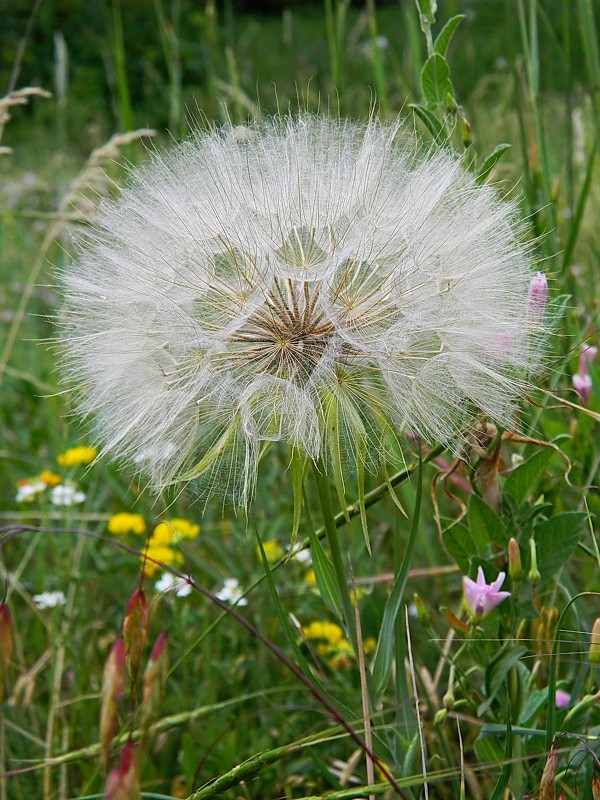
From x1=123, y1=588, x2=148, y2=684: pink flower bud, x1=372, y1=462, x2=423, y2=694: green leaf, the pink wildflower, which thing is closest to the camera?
x1=123, y1=588, x2=148, y2=684: pink flower bud

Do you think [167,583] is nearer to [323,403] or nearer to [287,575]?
[287,575]

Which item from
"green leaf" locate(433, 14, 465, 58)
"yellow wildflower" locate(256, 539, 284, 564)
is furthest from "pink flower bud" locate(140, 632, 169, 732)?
"yellow wildflower" locate(256, 539, 284, 564)

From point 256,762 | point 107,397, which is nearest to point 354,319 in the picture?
point 107,397

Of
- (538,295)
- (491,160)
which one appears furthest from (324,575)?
(491,160)

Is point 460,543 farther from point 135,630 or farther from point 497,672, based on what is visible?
point 135,630

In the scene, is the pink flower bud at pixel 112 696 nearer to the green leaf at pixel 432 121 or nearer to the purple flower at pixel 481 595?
the purple flower at pixel 481 595

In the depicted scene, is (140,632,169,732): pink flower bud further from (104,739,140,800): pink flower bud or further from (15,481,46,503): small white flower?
(15,481,46,503): small white flower
